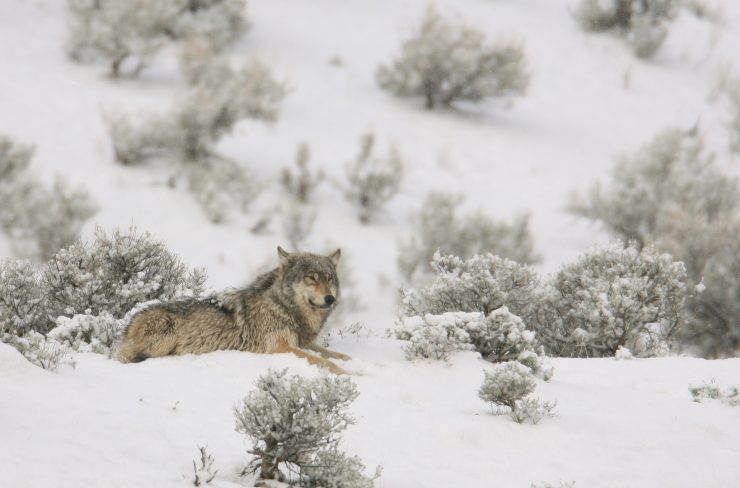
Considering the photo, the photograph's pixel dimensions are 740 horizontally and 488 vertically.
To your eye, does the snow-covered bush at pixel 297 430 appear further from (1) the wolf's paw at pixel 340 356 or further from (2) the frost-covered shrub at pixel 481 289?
(2) the frost-covered shrub at pixel 481 289

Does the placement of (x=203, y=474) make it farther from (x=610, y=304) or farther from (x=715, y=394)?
(x=610, y=304)

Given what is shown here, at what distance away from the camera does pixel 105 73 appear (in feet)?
70.4

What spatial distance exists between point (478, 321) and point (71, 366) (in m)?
3.47

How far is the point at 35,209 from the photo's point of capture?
646 inches

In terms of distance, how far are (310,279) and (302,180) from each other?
11.8 m

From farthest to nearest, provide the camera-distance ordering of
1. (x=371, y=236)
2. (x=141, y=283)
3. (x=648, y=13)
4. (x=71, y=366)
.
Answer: (x=648, y=13) < (x=371, y=236) < (x=141, y=283) < (x=71, y=366)

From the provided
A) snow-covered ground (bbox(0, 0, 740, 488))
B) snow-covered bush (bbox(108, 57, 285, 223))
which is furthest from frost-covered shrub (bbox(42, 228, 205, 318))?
snow-covered bush (bbox(108, 57, 285, 223))

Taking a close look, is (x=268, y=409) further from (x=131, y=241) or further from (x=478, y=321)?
(x=131, y=241)

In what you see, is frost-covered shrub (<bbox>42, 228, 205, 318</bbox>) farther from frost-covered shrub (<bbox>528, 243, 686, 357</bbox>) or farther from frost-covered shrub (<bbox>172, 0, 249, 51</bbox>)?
frost-covered shrub (<bbox>172, 0, 249, 51</bbox>)

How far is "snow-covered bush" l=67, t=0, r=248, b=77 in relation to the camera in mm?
21438

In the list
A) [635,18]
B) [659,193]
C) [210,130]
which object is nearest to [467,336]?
[210,130]

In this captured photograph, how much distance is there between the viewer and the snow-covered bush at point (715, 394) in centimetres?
679

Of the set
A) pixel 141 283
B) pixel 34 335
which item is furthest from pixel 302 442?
pixel 141 283

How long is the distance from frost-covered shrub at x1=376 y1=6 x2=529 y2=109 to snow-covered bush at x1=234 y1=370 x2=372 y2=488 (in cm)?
1878
